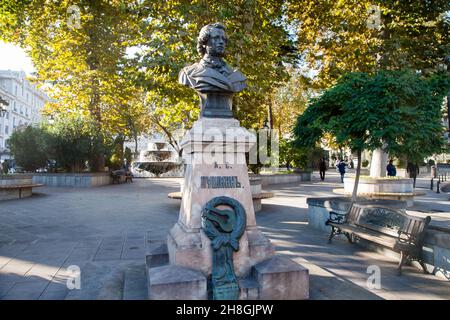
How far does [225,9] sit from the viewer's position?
10141mm

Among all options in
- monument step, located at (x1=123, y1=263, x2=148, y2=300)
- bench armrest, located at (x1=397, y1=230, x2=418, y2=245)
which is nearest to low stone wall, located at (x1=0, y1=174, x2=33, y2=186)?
monument step, located at (x1=123, y1=263, x2=148, y2=300)

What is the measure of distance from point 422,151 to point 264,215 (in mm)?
4880

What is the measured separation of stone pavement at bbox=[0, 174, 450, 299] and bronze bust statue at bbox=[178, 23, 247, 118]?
2.46 m

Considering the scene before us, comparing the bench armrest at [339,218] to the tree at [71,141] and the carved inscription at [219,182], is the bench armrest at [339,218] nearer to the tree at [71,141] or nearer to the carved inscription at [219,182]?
the carved inscription at [219,182]

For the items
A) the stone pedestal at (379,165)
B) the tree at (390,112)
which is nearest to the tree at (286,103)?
the stone pedestal at (379,165)

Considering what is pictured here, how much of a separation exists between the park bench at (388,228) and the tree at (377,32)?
25.2 ft

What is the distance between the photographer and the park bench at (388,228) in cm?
506

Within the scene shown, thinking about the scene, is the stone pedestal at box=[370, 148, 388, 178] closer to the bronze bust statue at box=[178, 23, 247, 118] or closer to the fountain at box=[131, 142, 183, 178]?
the bronze bust statue at box=[178, 23, 247, 118]

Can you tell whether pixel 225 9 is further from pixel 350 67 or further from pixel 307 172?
pixel 307 172

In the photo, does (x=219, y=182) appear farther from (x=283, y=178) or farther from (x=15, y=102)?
(x=15, y=102)

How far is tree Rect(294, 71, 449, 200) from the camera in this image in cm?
654

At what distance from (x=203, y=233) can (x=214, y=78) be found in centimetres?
199

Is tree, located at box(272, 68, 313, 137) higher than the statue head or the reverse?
higher
